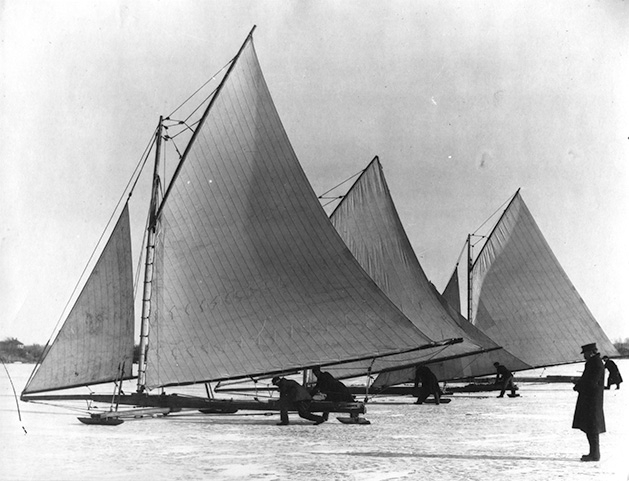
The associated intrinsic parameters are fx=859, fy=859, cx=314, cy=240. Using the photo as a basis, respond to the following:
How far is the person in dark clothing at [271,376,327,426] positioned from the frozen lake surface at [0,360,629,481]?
0.31 metres

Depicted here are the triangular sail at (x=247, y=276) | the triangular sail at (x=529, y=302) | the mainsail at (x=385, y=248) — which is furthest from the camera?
the triangular sail at (x=529, y=302)

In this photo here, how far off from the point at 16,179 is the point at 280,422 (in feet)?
27.0

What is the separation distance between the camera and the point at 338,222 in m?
32.1

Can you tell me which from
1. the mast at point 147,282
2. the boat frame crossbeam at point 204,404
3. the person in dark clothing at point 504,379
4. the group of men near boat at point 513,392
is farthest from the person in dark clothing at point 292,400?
the person in dark clothing at point 504,379

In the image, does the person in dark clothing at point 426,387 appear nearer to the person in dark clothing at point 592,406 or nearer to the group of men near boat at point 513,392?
the group of men near boat at point 513,392

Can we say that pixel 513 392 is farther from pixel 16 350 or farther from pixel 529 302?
pixel 16 350

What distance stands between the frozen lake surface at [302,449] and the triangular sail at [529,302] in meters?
15.0

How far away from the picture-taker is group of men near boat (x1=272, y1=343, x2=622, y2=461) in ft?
45.3

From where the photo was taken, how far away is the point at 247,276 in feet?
66.9

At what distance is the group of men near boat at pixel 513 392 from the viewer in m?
13.8

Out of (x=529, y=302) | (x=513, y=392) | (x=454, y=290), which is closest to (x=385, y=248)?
(x=513, y=392)

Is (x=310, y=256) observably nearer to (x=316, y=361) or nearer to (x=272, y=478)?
(x=316, y=361)

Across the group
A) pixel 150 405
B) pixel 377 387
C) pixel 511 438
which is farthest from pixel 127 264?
pixel 377 387

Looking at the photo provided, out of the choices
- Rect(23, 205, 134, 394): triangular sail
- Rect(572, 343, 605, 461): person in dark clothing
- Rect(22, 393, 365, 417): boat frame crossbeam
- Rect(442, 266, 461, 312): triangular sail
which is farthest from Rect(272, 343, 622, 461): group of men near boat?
Rect(442, 266, 461, 312): triangular sail
